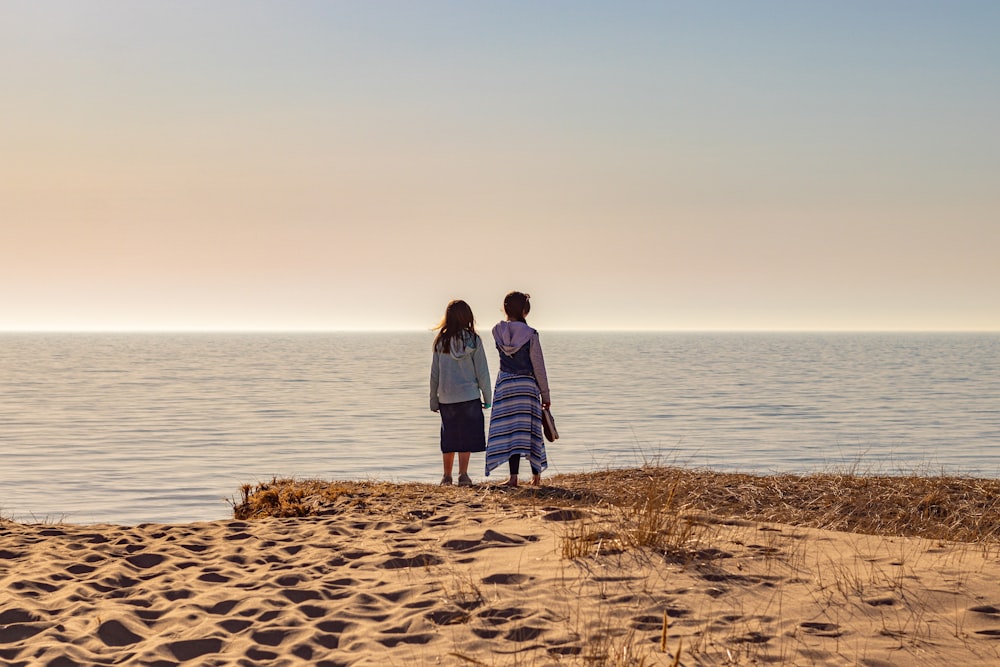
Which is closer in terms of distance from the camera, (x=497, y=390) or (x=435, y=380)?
(x=497, y=390)

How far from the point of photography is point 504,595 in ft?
22.6

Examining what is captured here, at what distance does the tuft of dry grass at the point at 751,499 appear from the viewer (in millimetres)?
10398

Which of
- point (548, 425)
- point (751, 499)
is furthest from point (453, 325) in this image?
point (751, 499)

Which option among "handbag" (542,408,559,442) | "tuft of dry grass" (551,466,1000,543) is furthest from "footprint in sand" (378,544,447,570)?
"handbag" (542,408,559,442)

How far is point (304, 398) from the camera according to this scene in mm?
43281

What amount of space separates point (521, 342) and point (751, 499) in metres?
3.45

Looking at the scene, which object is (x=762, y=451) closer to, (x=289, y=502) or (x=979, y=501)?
(x=979, y=501)

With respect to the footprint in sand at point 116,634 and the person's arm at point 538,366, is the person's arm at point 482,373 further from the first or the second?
the footprint in sand at point 116,634

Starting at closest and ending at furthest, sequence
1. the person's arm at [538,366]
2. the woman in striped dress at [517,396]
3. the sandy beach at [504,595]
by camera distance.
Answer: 1. the sandy beach at [504,595]
2. the person's arm at [538,366]
3. the woman in striped dress at [517,396]

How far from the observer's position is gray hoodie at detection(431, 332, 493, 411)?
1262 cm

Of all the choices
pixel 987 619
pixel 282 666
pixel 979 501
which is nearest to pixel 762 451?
pixel 979 501

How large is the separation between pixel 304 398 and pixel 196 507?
1060 inches

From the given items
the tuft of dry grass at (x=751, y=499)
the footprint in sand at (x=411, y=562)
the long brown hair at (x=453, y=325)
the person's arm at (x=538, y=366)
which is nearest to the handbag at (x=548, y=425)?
the person's arm at (x=538, y=366)

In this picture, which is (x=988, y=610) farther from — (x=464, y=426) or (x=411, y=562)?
(x=464, y=426)
